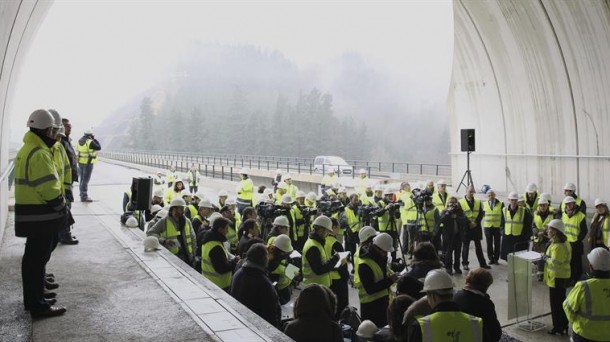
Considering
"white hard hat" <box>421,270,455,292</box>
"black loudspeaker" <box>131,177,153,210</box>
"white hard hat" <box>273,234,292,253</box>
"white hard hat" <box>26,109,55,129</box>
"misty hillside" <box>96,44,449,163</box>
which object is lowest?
"white hard hat" <box>273,234,292,253</box>

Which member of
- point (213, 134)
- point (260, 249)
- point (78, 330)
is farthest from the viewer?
point (213, 134)

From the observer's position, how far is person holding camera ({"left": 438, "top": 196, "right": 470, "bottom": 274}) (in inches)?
452

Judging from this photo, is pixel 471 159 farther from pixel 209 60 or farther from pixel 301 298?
pixel 209 60

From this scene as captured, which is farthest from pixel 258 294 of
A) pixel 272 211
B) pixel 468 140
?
pixel 468 140

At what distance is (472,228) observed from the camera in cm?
1195

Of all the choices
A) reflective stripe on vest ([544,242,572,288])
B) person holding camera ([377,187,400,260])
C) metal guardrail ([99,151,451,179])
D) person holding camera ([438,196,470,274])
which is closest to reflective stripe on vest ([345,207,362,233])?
person holding camera ([377,187,400,260])

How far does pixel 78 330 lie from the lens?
4332 mm

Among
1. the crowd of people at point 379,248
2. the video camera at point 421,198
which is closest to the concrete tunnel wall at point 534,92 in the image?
Answer: the crowd of people at point 379,248

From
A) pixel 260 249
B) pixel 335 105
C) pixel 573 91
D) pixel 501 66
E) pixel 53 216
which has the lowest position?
pixel 260 249

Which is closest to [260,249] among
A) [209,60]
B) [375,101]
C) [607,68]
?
[607,68]

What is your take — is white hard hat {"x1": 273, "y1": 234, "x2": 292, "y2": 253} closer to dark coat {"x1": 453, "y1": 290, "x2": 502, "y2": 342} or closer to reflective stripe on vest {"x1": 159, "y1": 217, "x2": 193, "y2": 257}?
reflective stripe on vest {"x1": 159, "y1": 217, "x2": 193, "y2": 257}

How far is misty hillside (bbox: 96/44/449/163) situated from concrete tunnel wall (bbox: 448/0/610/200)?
67.8 m

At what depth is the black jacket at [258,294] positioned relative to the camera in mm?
5387

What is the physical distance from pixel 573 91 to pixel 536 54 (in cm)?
146
